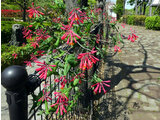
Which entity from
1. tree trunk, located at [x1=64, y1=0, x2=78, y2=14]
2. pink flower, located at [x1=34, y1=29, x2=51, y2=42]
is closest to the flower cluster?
tree trunk, located at [x1=64, y1=0, x2=78, y2=14]

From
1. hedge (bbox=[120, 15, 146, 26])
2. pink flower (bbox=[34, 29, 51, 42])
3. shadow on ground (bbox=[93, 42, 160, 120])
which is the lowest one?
shadow on ground (bbox=[93, 42, 160, 120])

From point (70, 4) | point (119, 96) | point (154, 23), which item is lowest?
point (119, 96)

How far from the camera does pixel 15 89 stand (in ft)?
2.70

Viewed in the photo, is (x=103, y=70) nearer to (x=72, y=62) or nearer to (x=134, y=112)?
(x=134, y=112)

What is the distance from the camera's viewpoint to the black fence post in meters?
0.80

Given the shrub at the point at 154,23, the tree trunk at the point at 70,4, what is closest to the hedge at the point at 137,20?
the shrub at the point at 154,23

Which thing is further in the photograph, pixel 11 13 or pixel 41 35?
pixel 11 13

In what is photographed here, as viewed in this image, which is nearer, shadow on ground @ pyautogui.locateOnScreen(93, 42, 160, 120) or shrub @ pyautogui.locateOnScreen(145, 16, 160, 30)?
shadow on ground @ pyautogui.locateOnScreen(93, 42, 160, 120)

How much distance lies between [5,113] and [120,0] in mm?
43314

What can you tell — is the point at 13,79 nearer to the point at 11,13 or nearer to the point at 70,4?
the point at 70,4

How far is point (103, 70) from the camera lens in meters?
4.55

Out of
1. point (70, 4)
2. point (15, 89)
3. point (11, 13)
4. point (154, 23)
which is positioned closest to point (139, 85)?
point (70, 4)

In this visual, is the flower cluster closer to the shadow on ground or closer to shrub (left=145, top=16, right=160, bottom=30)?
shrub (left=145, top=16, right=160, bottom=30)

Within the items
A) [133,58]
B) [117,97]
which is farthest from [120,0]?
[117,97]
